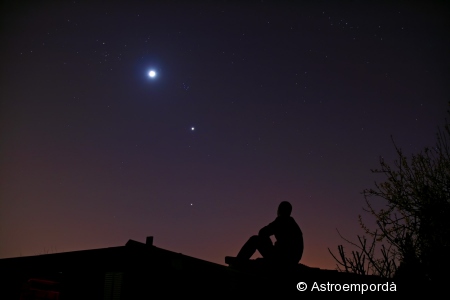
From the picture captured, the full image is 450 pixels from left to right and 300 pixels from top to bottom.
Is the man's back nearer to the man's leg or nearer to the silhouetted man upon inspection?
the silhouetted man

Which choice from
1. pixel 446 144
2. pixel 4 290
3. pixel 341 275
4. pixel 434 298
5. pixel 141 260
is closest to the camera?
pixel 434 298

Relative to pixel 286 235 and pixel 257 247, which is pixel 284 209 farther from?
pixel 257 247

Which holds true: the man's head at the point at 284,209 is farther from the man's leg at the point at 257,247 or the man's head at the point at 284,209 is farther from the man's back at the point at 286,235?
the man's leg at the point at 257,247

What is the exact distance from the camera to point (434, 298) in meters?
5.21

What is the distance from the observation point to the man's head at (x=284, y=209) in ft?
20.7

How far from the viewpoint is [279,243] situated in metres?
5.94

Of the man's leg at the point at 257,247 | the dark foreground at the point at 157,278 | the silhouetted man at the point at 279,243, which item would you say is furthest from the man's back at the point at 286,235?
the dark foreground at the point at 157,278

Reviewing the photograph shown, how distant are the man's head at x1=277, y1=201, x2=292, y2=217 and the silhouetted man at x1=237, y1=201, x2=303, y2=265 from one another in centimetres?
6

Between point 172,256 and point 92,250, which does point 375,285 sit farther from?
point 92,250

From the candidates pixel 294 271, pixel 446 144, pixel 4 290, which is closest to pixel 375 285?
pixel 294 271

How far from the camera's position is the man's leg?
18.7 ft

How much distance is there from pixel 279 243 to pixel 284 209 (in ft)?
2.23

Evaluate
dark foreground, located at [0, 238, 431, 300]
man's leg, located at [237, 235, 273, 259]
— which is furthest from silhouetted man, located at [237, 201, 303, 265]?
dark foreground, located at [0, 238, 431, 300]

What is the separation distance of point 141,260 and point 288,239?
4061 millimetres
